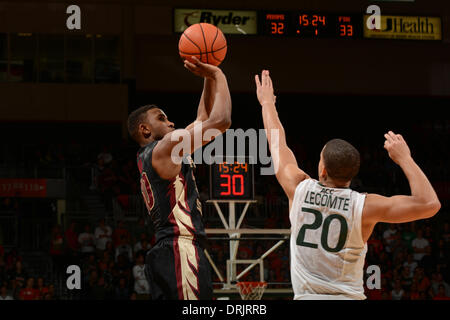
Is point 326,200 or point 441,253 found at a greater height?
point 326,200

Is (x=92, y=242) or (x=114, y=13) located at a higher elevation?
(x=114, y=13)

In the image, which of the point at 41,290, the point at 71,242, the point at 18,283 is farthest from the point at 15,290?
the point at 71,242

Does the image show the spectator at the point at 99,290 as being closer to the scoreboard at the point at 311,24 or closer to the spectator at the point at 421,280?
the spectator at the point at 421,280

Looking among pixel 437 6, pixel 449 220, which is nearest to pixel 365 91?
pixel 437 6

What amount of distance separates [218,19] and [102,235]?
6.12 meters

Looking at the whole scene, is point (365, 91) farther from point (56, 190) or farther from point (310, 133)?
point (56, 190)

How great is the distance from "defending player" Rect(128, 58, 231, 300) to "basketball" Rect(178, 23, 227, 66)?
41 cm

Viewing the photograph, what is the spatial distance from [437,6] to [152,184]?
14.6 meters

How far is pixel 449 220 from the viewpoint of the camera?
1566 centimetres

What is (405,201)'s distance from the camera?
2.89 metres

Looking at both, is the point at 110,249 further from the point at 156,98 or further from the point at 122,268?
the point at 156,98

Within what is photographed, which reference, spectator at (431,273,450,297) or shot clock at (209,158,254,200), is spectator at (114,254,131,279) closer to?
shot clock at (209,158,254,200)
